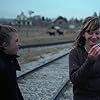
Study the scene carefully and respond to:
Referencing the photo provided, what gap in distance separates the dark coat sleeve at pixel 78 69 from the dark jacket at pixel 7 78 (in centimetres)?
66

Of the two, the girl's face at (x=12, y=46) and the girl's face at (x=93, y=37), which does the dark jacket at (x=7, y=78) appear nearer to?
the girl's face at (x=12, y=46)

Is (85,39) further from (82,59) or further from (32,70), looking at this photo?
(32,70)

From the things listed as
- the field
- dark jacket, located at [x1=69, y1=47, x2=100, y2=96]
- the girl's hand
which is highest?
the girl's hand

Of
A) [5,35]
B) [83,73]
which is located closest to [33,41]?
[83,73]

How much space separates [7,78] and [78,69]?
2.55 ft

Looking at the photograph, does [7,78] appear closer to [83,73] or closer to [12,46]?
[12,46]

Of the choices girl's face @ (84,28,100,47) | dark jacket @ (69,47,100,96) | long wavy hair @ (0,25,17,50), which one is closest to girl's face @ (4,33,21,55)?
long wavy hair @ (0,25,17,50)

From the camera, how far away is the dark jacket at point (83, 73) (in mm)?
3499

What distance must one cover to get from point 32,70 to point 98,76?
1014 centimetres

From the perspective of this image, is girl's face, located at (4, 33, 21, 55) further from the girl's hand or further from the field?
the field

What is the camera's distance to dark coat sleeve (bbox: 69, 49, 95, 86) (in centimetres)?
346

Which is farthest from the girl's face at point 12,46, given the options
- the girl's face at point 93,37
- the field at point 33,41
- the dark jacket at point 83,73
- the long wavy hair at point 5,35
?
the field at point 33,41

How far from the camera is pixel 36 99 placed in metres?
8.45

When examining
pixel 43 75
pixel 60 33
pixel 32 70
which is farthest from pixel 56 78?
pixel 60 33
